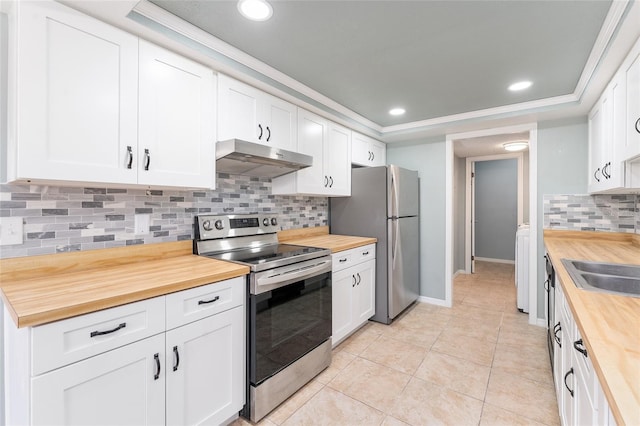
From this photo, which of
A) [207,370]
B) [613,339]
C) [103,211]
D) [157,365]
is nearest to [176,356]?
[157,365]

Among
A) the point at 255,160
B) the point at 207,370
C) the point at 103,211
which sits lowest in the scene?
the point at 207,370

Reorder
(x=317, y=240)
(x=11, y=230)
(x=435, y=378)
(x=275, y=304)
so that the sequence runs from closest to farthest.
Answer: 1. (x=11, y=230)
2. (x=275, y=304)
3. (x=435, y=378)
4. (x=317, y=240)

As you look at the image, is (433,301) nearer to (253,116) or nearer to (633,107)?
(633,107)

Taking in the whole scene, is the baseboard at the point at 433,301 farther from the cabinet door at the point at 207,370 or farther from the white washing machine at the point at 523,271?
the cabinet door at the point at 207,370

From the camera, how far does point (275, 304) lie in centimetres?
180

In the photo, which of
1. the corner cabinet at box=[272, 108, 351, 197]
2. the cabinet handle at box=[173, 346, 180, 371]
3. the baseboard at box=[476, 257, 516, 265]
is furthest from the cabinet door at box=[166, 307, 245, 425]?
the baseboard at box=[476, 257, 516, 265]

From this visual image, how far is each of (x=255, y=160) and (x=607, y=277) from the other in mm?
Result: 2103

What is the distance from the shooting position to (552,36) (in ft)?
5.61

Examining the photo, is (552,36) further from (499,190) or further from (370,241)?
(499,190)

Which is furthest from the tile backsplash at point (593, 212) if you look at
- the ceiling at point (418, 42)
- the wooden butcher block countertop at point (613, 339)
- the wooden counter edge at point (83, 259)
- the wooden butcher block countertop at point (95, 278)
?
the wooden counter edge at point (83, 259)

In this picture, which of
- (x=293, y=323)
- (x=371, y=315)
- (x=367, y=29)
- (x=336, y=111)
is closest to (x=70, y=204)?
(x=293, y=323)

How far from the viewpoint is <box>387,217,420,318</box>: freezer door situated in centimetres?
307

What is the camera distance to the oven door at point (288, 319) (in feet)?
5.55

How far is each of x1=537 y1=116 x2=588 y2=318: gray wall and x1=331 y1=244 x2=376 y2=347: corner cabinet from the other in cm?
172
